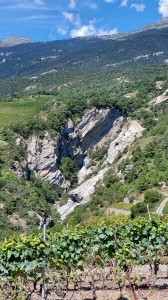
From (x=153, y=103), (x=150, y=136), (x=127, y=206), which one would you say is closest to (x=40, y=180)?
(x=150, y=136)

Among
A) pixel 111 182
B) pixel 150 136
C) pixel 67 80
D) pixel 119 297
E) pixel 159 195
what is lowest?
pixel 119 297

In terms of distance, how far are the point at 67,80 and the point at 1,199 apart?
12273 centimetres

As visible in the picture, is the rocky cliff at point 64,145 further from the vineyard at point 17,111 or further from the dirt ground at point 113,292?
the dirt ground at point 113,292

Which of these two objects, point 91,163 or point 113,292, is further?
point 91,163

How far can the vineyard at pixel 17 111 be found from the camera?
264 ft

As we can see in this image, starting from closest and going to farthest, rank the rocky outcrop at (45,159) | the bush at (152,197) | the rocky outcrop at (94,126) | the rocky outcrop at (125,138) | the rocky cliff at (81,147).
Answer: the bush at (152,197) < the rocky cliff at (81,147) < the rocky outcrop at (45,159) < the rocky outcrop at (125,138) < the rocky outcrop at (94,126)

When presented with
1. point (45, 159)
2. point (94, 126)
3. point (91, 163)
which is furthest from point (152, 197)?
point (94, 126)

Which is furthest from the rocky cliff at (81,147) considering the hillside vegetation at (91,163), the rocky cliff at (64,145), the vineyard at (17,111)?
the vineyard at (17,111)

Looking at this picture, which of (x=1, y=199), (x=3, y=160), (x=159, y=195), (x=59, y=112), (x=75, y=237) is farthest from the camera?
(x=59, y=112)

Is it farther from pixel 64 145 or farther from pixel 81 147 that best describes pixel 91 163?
pixel 64 145

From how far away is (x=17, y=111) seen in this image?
88.0m

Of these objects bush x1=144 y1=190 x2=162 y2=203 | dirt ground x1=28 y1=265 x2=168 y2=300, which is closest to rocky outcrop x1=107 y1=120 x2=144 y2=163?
bush x1=144 y1=190 x2=162 y2=203

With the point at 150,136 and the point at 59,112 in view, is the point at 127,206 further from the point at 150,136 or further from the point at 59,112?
the point at 59,112

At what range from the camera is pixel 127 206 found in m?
41.5
